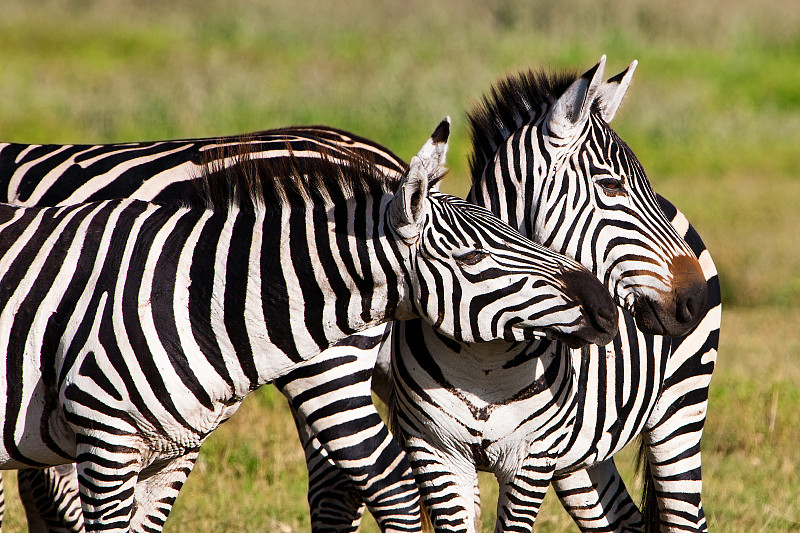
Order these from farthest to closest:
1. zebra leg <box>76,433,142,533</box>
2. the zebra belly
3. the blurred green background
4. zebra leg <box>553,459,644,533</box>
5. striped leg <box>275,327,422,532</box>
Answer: the blurred green background → zebra leg <box>553,459,644,533</box> → striped leg <box>275,327,422,532</box> → the zebra belly → zebra leg <box>76,433,142,533</box>

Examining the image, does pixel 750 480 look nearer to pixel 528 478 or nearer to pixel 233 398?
pixel 528 478

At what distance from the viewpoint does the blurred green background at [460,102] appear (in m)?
7.07

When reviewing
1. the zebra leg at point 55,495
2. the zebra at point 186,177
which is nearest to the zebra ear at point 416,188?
the zebra at point 186,177

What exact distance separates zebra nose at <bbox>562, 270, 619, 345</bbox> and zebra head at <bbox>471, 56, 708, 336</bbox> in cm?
→ 44

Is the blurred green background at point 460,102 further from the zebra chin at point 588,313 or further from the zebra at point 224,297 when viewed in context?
the zebra chin at point 588,313

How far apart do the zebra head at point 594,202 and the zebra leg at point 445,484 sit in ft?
3.21

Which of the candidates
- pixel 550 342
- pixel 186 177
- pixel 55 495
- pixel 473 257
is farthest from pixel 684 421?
pixel 55 495

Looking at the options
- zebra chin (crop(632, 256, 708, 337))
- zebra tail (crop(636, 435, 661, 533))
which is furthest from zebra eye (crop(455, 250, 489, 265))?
zebra tail (crop(636, 435, 661, 533))

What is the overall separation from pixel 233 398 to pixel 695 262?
1876mm

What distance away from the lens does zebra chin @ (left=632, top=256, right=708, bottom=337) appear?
3689mm

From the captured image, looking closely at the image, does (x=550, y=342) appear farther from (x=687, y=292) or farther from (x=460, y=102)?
(x=460, y=102)

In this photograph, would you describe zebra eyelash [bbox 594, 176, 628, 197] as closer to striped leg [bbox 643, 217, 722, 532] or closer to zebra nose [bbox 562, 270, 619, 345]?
zebra nose [bbox 562, 270, 619, 345]

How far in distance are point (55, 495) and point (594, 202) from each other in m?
3.41

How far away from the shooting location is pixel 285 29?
84.9 ft
